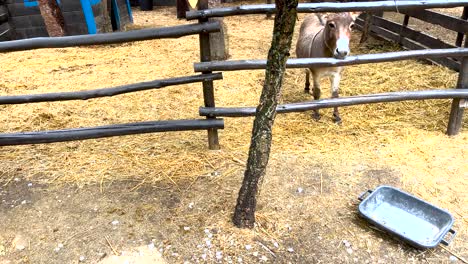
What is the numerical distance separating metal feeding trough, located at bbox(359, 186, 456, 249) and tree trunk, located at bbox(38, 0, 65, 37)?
6.97 meters

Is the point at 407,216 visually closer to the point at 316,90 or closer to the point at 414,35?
the point at 316,90

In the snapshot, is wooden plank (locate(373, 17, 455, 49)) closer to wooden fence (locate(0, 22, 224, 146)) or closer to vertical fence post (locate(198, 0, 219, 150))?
vertical fence post (locate(198, 0, 219, 150))

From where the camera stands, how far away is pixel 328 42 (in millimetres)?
4152

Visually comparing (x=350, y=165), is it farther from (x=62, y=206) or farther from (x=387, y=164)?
(x=62, y=206)

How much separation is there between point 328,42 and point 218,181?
2.10 meters

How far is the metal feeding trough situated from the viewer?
2.54m

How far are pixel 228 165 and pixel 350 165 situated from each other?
118 cm

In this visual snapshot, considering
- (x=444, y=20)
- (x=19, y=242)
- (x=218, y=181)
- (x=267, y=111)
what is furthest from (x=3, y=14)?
(x=444, y=20)

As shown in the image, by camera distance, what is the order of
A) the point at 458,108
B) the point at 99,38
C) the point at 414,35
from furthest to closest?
the point at 414,35
the point at 458,108
the point at 99,38

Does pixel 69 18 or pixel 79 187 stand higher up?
pixel 69 18

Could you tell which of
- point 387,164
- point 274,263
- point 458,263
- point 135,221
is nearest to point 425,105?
point 387,164

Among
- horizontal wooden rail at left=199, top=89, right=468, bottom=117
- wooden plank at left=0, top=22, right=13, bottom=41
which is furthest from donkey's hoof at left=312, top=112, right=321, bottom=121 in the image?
wooden plank at left=0, top=22, right=13, bottom=41

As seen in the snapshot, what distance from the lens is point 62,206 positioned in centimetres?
305

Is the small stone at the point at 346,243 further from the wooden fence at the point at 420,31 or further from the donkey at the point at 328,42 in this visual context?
the wooden fence at the point at 420,31
